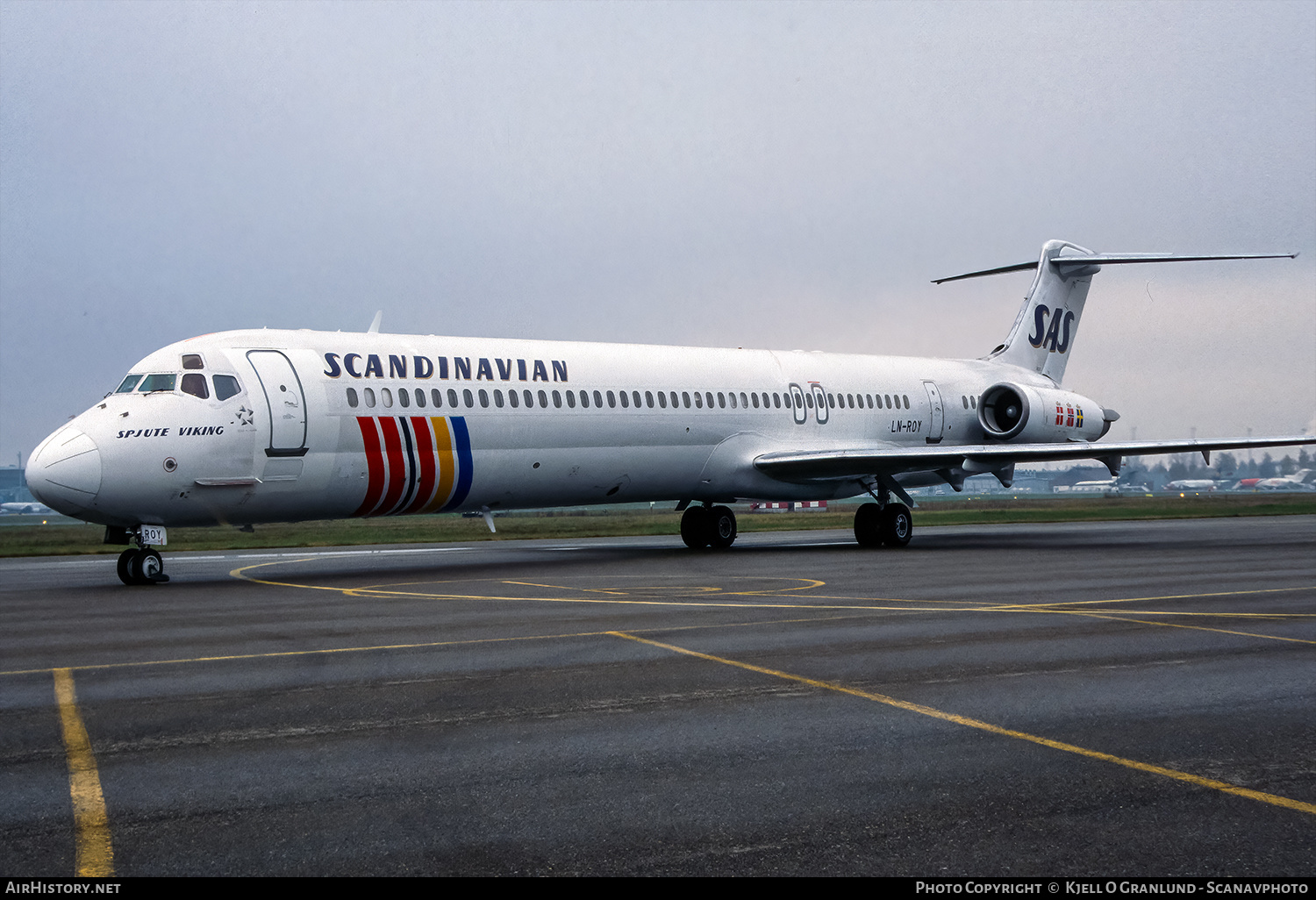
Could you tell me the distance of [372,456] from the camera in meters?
19.3

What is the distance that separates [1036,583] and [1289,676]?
7.74 meters

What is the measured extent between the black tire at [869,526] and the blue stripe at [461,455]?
9991 mm

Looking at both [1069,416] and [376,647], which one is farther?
[1069,416]

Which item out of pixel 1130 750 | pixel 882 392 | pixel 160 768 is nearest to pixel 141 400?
pixel 160 768

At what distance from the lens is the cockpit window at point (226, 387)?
18.2m

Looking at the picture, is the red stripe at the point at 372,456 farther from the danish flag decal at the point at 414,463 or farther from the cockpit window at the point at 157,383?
the cockpit window at the point at 157,383

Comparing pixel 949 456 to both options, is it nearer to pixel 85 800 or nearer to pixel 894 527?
pixel 894 527

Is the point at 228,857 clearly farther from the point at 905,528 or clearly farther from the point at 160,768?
the point at 905,528

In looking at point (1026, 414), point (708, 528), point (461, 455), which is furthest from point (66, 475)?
point (1026, 414)

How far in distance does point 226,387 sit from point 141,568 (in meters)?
3.12

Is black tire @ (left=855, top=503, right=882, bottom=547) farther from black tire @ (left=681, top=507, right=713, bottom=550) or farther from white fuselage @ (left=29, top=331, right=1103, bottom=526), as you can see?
black tire @ (left=681, top=507, right=713, bottom=550)

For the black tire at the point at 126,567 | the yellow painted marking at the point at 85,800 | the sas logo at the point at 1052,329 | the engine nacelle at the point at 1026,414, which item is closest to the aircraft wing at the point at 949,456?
the engine nacelle at the point at 1026,414

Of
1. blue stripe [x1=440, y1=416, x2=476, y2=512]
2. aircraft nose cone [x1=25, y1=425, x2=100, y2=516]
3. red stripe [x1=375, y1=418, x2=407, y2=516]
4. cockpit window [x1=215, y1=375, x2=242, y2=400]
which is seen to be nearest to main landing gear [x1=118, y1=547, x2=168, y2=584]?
aircraft nose cone [x1=25, y1=425, x2=100, y2=516]

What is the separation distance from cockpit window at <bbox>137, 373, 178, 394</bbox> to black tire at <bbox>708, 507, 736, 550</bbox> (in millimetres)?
12777
